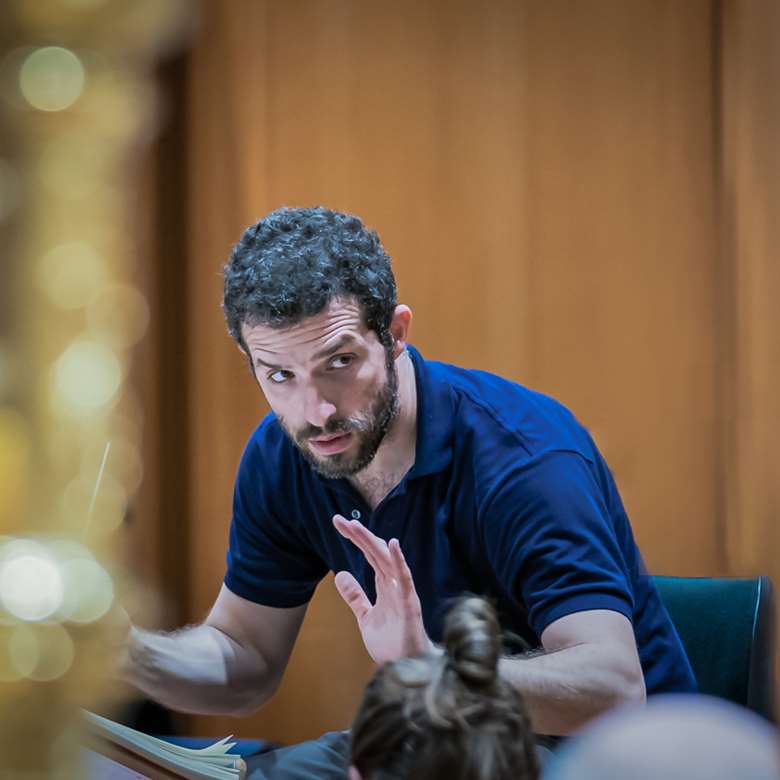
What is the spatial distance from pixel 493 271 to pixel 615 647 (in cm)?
137

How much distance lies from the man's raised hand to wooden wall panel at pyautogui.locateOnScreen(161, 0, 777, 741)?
4.54 feet

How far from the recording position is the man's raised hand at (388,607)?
112cm

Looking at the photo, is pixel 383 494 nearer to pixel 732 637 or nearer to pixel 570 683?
pixel 570 683

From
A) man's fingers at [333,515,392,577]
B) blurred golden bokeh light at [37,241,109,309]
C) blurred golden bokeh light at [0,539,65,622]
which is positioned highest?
blurred golden bokeh light at [37,241,109,309]

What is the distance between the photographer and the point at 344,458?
5.04ft

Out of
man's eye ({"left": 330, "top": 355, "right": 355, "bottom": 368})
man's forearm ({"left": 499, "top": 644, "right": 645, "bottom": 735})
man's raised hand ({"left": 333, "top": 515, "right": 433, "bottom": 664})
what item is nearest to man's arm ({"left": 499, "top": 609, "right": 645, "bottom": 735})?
man's forearm ({"left": 499, "top": 644, "right": 645, "bottom": 735})

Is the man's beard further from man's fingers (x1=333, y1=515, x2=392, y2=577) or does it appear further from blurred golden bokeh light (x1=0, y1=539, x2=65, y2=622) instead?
blurred golden bokeh light (x1=0, y1=539, x2=65, y2=622)

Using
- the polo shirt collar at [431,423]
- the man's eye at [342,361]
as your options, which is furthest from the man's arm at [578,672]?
the man's eye at [342,361]

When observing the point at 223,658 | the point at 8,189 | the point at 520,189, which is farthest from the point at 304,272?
the point at 8,189

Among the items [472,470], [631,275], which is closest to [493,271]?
[631,275]

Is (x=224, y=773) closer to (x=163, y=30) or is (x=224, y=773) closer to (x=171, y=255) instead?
(x=163, y=30)

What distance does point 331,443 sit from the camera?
4.99 feet

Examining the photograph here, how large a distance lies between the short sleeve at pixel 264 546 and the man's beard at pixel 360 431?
0.14 m

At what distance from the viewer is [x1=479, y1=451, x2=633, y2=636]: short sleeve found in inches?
53.2
